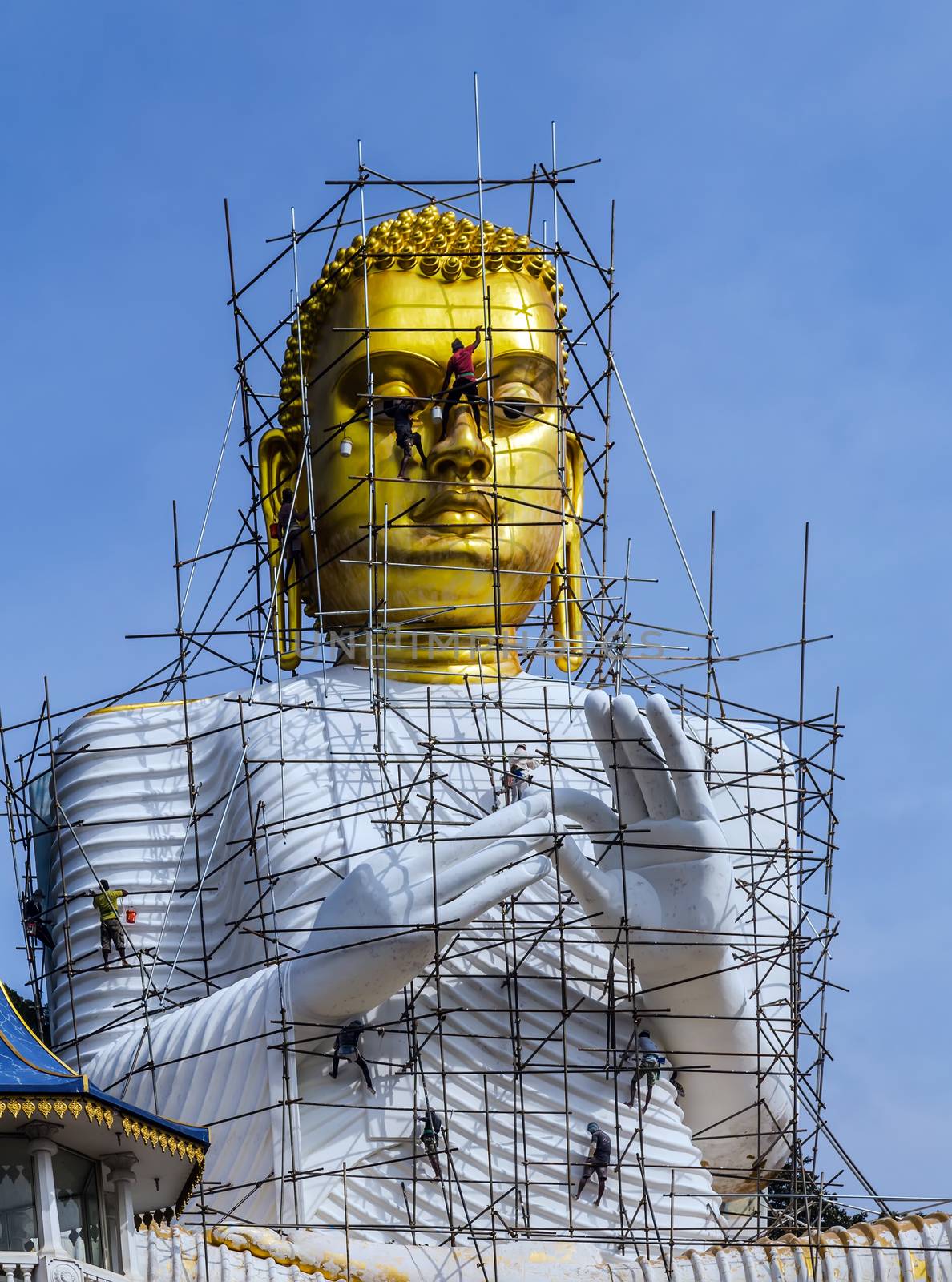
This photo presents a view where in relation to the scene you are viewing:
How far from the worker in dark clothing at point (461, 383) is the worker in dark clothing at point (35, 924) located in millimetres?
3543

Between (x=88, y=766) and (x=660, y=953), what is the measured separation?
383cm

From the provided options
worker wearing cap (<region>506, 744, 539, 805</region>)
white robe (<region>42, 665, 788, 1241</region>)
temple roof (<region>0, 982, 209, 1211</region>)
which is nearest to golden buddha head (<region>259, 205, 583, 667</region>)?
white robe (<region>42, 665, 788, 1241</region>)

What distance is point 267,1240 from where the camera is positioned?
45.1 ft

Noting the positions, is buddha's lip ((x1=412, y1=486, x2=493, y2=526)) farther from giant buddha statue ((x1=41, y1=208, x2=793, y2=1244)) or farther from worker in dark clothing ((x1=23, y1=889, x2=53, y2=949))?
worker in dark clothing ((x1=23, y1=889, x2=53, y2=949))

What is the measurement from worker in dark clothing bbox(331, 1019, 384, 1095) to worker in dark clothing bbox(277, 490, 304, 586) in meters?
3.89

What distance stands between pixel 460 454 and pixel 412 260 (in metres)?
1.47

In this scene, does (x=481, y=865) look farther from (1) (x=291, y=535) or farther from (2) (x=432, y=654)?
(1) (x=291, y=535)

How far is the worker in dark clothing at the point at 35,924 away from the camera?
1717 cm

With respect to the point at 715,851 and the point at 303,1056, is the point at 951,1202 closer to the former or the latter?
the point at 715,851

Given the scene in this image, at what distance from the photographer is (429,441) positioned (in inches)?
702

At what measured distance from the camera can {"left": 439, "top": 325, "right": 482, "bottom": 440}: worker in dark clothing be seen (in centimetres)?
1767

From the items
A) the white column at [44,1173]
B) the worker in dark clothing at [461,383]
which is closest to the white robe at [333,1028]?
the worker in dark clothing at [461,383]

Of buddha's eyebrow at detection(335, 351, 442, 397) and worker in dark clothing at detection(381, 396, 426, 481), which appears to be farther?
buddha's eyebrow at detection(335, 351, 442, 397)

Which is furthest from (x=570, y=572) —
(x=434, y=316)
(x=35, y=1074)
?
(x=35, y=1074)
